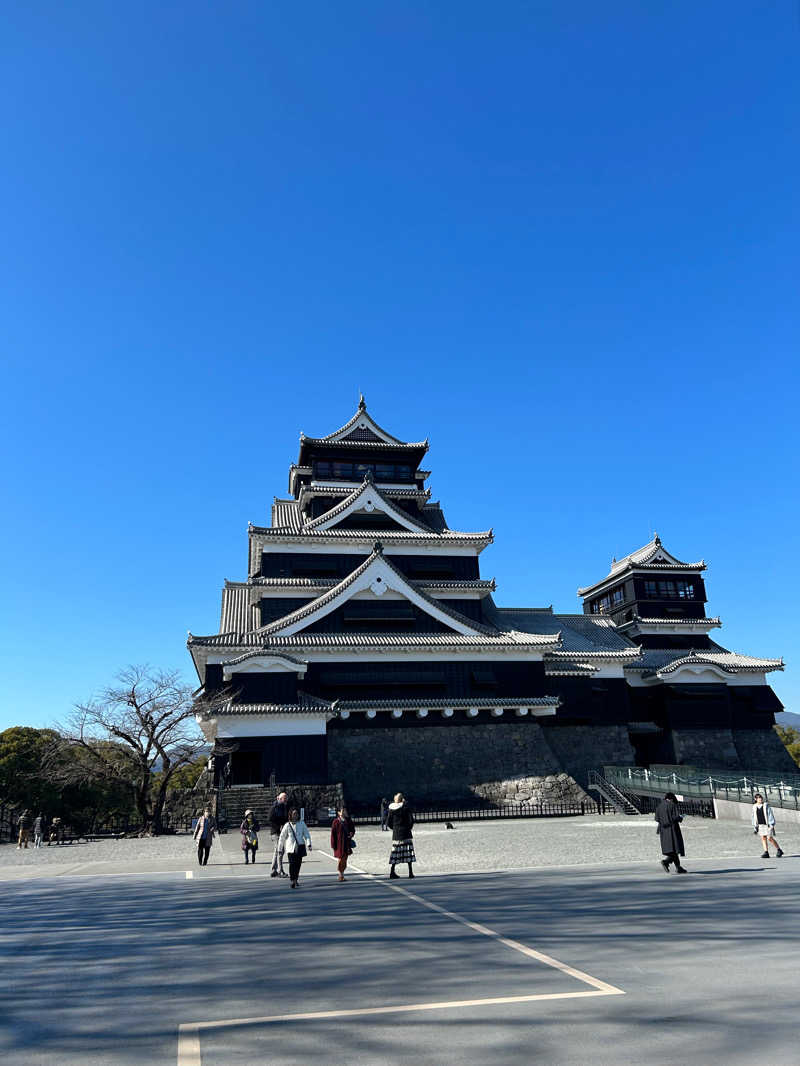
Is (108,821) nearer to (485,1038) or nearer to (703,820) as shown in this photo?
(703,820)

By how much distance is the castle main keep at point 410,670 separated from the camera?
28891 millimetres

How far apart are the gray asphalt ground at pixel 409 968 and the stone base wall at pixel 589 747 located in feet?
67.0

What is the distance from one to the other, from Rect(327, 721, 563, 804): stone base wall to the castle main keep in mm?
61

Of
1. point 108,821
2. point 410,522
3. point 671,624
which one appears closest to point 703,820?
point 410,522

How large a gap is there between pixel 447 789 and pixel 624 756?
33.5ft

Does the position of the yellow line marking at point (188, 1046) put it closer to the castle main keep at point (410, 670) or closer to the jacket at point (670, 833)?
the jacket at point (670, 833)

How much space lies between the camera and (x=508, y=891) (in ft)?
38.4

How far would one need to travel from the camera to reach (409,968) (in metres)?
7.00

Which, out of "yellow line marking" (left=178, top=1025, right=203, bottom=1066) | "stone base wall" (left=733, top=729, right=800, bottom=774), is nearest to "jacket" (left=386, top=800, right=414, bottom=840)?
"yellow line marking" (left=178, top=1025, right=203, bottom=1066)

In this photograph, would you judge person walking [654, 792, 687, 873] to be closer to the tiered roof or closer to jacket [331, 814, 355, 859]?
jacket [331, 814, 355, 859]

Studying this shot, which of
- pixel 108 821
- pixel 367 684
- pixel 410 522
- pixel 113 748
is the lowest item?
pixel 108 821

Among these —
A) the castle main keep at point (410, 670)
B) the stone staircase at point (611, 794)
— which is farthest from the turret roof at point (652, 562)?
the stone staircase at point (611, 794)

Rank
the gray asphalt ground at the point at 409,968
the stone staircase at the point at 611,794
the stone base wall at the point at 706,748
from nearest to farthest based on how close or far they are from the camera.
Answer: the gray asphalt ground at the point at 409,968, the stone staircase at the point at 611,794, the stone base wall at the point at 706,748

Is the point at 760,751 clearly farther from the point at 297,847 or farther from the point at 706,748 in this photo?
the point at 297,847
